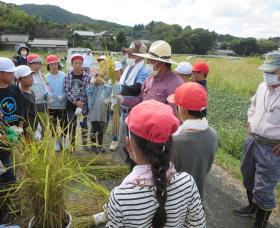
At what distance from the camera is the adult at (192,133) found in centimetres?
231

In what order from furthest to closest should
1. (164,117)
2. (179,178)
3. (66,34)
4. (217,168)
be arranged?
(66,34)
(217,168)
(179,178)
(164,117)

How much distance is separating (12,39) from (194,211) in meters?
58.5

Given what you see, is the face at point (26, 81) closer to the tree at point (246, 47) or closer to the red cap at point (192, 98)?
the red cap at point (192, 98)

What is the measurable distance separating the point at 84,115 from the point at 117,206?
3871mm

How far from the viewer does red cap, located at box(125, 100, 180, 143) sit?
143cm

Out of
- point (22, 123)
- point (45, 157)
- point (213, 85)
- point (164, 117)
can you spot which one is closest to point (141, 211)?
point (164, 117)

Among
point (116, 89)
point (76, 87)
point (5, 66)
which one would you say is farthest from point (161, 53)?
point (76, 87)

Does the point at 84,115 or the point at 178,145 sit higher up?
the point at 178,145

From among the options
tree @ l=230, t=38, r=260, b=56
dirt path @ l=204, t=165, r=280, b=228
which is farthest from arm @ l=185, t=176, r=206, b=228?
tree @ l=230, t=38, r=260, b=56

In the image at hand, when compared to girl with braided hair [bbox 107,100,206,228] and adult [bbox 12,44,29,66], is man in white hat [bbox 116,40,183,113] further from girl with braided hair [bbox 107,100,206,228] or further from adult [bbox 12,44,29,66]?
adult [bbox 12,44,29,66]

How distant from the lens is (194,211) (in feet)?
5.75

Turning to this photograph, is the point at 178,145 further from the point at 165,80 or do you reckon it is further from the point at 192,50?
the point at 192,50

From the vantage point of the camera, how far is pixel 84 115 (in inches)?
207

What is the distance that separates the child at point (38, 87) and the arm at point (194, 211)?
3543 millimetres
